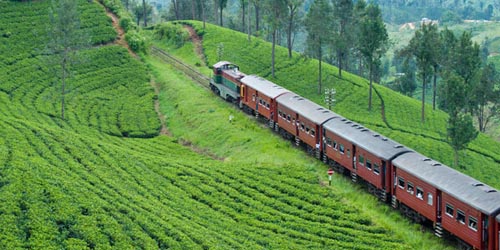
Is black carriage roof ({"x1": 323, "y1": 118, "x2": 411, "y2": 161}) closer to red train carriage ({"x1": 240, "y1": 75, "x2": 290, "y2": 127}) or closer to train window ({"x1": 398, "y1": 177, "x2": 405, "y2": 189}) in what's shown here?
train window ({"x1": 398, "y1": 177, "x2": 405, "y2": 189})

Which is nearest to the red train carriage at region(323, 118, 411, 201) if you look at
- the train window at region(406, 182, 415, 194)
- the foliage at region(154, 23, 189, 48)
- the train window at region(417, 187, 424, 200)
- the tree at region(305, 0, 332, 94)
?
the train window at region(406, 182, 415, 194)

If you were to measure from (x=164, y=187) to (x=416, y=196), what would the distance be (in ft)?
47.1

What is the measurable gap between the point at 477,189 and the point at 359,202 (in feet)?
27.7

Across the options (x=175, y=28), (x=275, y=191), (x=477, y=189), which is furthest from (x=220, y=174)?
(x=175, y=28)

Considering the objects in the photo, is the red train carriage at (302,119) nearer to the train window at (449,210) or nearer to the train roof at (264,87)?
the train roof at (264,87)

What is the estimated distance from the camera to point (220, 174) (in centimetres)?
4050

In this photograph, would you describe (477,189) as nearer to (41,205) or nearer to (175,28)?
(41,205)

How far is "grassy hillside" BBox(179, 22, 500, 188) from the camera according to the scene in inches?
2422

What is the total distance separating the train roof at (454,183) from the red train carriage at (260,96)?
17.8 m

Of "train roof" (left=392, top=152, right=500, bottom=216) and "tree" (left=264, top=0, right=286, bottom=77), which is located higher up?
"tree" (left=264, top=0, right=286, bottom=77)

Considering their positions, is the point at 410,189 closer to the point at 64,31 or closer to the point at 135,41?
the point at 64,31

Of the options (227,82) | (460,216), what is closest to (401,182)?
(460,216)

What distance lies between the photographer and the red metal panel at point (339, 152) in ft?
133

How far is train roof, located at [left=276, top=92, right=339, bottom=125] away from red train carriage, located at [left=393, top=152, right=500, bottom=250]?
1016cm
